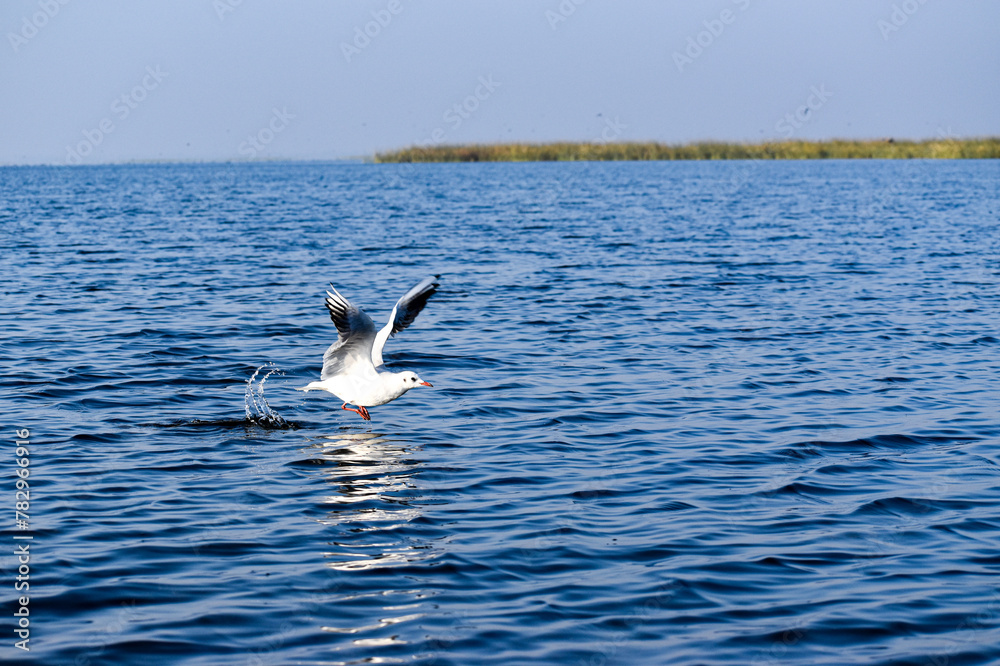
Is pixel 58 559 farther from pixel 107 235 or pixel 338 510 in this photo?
pixel 107 235

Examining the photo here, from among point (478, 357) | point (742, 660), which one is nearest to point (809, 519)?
point (742, 660)

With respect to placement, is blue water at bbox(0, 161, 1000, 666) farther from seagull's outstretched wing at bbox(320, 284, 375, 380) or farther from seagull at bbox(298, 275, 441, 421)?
seagull's outstretched wing at bbox(320, 284, 375, 380)

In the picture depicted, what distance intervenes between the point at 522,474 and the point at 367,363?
8.39 feet

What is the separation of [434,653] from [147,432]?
637 centimetres

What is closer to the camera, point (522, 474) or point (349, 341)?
point (522, 474)

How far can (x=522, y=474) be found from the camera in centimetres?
1032

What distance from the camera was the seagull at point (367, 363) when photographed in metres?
11.7

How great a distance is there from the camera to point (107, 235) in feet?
125

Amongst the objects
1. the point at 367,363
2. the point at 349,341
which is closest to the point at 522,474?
→ the point at 367,363

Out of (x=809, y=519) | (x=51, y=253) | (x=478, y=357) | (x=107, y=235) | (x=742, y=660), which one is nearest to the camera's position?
(x=742, y=660)

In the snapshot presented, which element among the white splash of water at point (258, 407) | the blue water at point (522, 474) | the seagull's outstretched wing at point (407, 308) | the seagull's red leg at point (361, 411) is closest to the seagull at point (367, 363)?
the seagull's outstretched wing at point (407, 308)

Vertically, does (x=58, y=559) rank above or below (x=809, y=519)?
above

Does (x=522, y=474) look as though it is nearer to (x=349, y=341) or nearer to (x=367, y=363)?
(x=367, y=363)

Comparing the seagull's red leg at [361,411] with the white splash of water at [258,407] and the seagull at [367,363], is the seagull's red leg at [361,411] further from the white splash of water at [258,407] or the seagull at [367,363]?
the white splash of water at [258,407]
